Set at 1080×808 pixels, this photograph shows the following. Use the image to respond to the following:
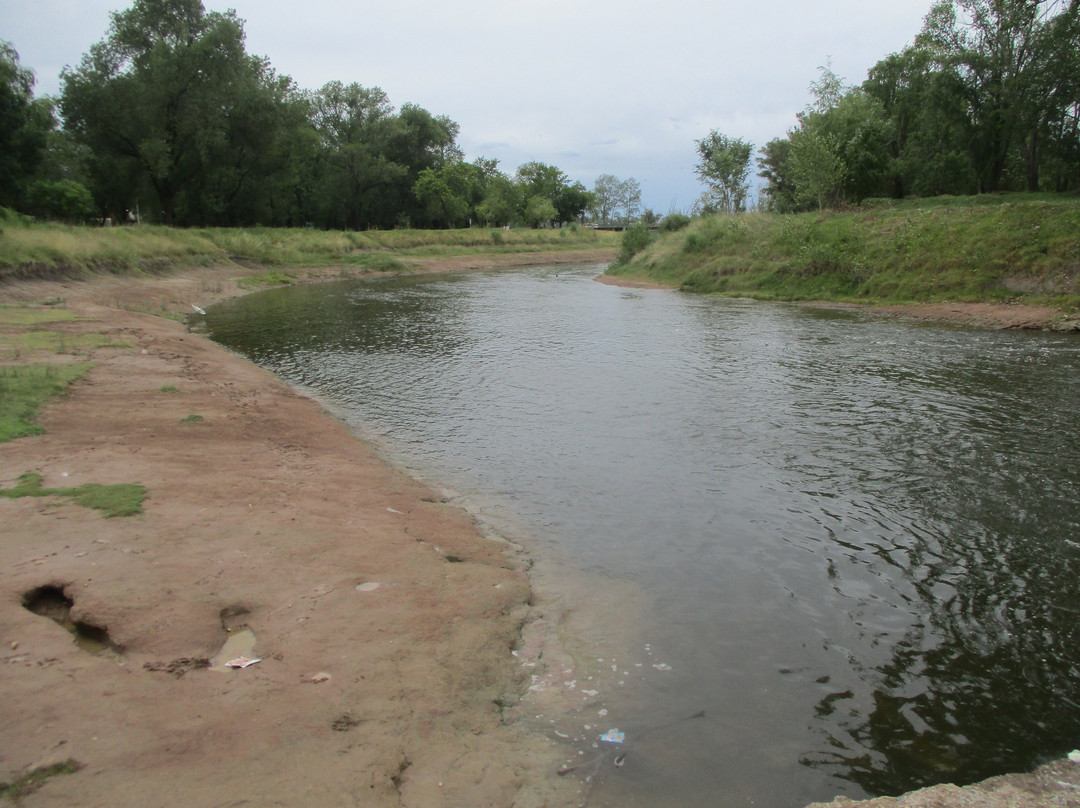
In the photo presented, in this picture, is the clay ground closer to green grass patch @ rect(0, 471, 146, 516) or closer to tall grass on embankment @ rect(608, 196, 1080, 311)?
green grass patch @ rect(0, 471, 146, 516)

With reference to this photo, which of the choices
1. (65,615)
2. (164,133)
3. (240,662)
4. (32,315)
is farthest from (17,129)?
(240,662)

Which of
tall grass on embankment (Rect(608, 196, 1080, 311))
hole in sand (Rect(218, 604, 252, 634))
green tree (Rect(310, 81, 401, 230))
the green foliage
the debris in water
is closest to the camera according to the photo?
the debris in water

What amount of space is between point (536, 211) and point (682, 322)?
242 feet

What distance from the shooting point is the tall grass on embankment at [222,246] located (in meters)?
25.2

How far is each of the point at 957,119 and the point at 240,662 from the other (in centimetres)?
4541

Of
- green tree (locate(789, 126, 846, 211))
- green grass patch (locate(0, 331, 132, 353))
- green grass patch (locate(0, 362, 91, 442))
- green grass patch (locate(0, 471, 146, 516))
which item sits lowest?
green grass patch (locate(0, 471, 146, 516))

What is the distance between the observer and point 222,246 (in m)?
42.2

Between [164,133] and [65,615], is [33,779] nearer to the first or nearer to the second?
[65,615]

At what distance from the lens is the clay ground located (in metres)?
3.78

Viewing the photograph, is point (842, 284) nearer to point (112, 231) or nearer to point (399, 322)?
point (399, 322)

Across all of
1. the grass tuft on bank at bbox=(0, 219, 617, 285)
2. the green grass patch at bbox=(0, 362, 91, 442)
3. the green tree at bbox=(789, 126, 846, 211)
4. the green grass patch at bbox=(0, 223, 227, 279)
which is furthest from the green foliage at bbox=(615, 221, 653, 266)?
the green grass patch at bbox=(0, 362, 91, 442)

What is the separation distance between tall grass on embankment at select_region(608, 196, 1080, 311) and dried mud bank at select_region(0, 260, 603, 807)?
2334 centimetres

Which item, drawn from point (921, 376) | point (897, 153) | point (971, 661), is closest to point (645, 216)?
point (897, 153)

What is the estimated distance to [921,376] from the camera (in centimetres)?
1541
